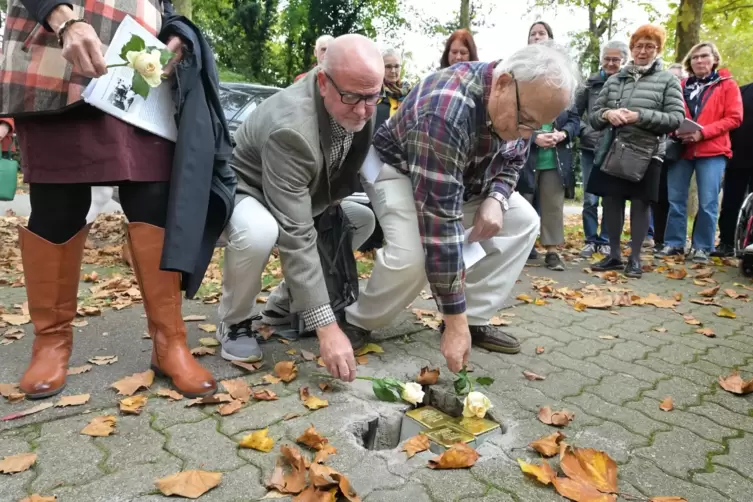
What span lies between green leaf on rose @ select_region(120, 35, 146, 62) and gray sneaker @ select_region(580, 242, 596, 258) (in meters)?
4.99

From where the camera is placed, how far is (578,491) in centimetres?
164

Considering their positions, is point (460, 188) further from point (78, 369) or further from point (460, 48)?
point (460, 48)

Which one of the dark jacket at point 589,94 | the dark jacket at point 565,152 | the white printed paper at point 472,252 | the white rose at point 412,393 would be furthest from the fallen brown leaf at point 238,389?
the dark jacket at point 589,94

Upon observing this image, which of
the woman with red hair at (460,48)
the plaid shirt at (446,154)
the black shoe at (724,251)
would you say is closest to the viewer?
the plaid shirt at (446,154)

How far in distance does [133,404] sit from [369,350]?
43.1 inches

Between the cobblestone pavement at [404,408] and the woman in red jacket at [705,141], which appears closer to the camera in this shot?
the cobblestone pavement at [404,408]

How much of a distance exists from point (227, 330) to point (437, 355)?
3.29 ft

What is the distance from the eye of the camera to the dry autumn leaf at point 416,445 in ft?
6.00

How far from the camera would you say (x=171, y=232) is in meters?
1.96

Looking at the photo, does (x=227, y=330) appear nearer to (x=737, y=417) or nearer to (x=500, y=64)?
(x=500, y=64)

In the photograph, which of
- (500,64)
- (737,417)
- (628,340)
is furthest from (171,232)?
(628,340)

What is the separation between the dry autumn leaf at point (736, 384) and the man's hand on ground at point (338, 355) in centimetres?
167

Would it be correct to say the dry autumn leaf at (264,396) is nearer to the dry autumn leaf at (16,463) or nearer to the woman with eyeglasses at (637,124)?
the dry autumn leaf at (16,463)

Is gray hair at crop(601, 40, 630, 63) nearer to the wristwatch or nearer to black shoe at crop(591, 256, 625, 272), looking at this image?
black shoe at crop(591, 256, 625, 272)
